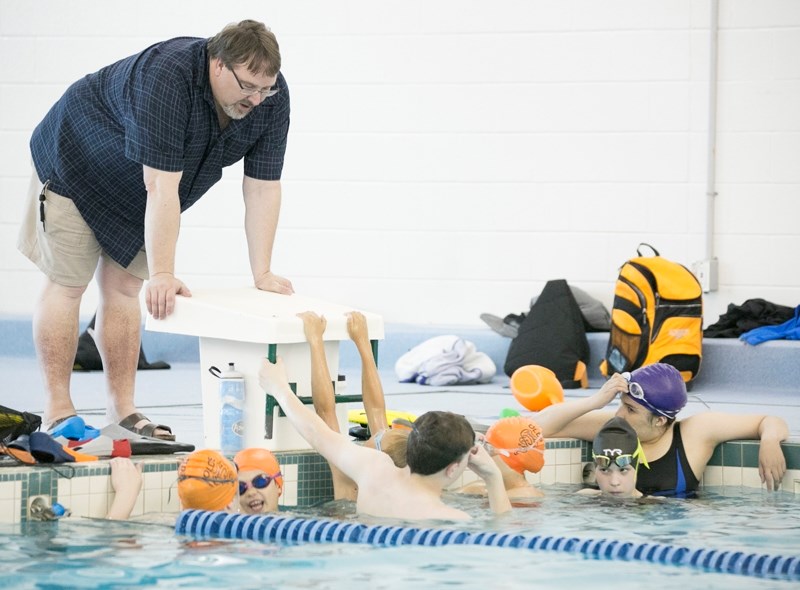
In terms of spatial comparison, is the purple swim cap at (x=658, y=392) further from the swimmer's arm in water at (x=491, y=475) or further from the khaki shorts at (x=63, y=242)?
the khaki shorts at (x=63, y=242)

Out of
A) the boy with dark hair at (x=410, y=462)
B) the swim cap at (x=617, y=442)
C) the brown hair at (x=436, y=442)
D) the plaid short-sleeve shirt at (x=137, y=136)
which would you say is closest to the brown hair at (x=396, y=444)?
the boy with dark hair at (x=410, y=462)

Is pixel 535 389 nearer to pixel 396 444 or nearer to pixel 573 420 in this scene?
pixel 573 420

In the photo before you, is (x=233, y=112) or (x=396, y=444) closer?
(x=396, y=444)

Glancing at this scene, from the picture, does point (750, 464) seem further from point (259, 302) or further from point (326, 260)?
point (326, 260)

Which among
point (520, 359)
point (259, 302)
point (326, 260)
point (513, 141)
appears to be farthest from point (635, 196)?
point (259, 302)

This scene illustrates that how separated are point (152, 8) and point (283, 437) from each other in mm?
5536

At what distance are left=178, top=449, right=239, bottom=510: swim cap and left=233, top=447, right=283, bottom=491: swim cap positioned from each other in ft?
0.37

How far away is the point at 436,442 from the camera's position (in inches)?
151

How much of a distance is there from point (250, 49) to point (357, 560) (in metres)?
1.74

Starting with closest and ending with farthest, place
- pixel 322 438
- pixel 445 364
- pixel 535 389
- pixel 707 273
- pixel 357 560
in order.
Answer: pixel 357 560 < pixel 322 438 < pixel 535 389 < pixel 445 364 < pixel 707 273

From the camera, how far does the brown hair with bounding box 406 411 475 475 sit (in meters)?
3.85

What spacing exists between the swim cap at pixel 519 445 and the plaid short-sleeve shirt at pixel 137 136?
1.36m

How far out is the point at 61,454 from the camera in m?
3.93

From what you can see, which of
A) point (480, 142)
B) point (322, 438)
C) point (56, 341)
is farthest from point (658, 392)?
point (480, 142)
